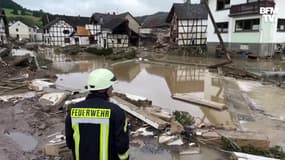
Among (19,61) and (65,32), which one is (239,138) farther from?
(65,32)

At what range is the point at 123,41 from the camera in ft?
147

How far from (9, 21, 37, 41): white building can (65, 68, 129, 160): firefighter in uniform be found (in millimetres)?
83087

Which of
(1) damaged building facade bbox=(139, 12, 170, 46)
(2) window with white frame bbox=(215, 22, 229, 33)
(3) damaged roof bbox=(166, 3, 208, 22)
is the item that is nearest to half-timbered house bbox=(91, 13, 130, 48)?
(1) damaged building facade bbox=(139, 12, 170, 46)

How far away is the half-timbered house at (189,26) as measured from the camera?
3422 centimetres

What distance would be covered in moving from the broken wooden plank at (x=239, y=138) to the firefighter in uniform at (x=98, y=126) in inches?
148

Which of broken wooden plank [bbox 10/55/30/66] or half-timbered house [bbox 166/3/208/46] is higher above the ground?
half-timbered house [bbox 166/3/208/46]

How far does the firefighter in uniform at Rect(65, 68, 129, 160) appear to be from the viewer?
221 cm

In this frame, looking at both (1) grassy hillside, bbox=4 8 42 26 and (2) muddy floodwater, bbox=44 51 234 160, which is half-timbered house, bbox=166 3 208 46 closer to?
(2) muddy floodwater, bbox=44 51 234 160

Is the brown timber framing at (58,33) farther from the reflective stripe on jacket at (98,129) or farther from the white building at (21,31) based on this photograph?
the reflective stripe on jacket at (98,129)

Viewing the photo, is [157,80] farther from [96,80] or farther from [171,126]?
[96,80]

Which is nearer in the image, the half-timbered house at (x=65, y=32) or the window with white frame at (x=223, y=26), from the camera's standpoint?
the window with white frame at (x=223, y=26)

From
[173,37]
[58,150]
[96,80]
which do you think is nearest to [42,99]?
[58,150]

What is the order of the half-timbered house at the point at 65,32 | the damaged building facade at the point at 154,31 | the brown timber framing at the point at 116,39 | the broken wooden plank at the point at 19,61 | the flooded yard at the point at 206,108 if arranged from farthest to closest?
the half-timbered house at the point at 65,32 < the brown timber framing at the point at 116,39 < the damaged building facade at the point at 154,31 < the broken wooden plank at the point at 19,61 < the flooded yard at the point at 206,108

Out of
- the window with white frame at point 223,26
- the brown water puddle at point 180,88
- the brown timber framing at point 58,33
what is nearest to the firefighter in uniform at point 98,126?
the brown water puddle at point 180,88
